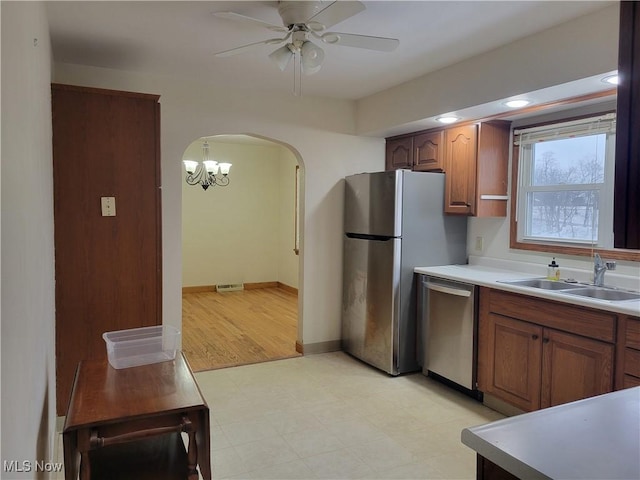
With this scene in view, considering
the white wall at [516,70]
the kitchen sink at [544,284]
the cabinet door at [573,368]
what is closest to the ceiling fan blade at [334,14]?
the white wall at [516,70]

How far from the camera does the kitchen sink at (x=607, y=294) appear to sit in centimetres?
277

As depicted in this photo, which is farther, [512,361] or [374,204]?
[374,204]

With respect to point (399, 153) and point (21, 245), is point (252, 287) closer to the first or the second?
point (399, 153)

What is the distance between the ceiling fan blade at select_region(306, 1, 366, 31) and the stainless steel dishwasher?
2.03 m

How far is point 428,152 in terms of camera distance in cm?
408

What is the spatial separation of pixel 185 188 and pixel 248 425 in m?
5.02

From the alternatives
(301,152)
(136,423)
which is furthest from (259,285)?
(136,423)

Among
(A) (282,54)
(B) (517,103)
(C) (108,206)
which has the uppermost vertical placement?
(A) (282,54)

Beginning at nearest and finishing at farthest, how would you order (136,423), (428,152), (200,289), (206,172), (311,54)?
1. (136,423)
2. (311,54)
3. (428,152)
4. (206,172)
5. (200,289)

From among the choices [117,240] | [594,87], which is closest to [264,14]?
[117,240]

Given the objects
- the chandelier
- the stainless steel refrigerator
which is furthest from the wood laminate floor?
the chandelier

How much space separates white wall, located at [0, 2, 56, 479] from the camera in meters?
1.07

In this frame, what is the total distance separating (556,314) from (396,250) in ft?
4.38

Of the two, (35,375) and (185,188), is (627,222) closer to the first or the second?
(35,375)
